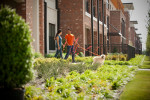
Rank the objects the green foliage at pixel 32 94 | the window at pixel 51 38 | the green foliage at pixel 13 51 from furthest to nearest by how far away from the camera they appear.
A: the window at pixel 51 38 < the green foliage at pixel 32 94 < the green foliage at pixel 13 51

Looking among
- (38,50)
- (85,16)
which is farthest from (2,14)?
(85,16)

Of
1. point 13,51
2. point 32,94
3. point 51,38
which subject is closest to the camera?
point 13,51

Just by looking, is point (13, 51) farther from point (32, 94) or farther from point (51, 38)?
point (51, 38)

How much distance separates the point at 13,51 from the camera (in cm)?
386

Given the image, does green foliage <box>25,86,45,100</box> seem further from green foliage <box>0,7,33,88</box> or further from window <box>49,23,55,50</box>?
window <box>49,23,55,50</box>

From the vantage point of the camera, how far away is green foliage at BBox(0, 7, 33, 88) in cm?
383

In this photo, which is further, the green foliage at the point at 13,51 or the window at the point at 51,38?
the window at the point at 51,38

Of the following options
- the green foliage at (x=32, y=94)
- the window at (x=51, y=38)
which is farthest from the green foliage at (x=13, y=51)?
the window at (x=51, y=38)

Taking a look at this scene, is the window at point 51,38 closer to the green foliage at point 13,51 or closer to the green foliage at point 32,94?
the green foliage at point 32,94

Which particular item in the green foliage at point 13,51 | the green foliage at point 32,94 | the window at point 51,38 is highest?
the window at point 51,38

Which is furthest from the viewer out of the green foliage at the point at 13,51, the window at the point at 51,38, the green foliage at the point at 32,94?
the window at the point at 51,38

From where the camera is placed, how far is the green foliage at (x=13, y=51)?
3832mm

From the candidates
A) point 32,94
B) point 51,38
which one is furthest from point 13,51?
point 51,38

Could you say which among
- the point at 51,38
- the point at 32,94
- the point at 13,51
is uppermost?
the point at 51,38
